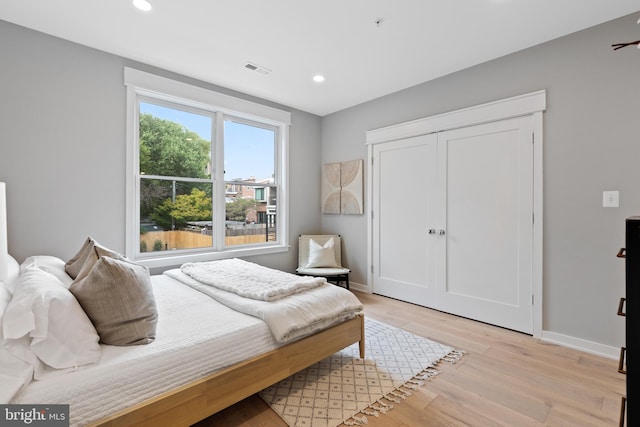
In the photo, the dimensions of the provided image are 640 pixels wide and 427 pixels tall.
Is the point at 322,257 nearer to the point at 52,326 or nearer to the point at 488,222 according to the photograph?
the point at 488,222

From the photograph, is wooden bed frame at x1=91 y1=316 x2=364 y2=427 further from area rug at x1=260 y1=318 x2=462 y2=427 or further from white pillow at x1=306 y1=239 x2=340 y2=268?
white pillow at x1=306 y1=239 x2=340 y2=268

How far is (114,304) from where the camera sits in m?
1.41

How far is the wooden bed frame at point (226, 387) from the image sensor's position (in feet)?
4.08

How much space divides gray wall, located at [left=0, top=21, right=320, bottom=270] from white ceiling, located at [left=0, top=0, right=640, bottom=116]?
0.20 m

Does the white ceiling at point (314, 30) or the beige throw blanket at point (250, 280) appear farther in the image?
the white ceiling at point (314, 30)

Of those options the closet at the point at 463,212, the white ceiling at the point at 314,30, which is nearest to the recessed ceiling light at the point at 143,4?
the white ceiling at the point at 314,30

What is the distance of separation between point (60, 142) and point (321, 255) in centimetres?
295

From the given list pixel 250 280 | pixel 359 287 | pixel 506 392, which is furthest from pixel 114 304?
pixel 359 287

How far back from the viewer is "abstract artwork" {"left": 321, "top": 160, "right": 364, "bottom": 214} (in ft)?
13.6

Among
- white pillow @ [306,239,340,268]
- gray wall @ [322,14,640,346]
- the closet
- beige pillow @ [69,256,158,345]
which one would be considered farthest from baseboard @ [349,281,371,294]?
beige pillow @ [69,256,158,345]

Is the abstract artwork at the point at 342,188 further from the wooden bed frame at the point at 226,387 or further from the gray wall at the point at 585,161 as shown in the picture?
the wooden bed frame at the point at 226,387

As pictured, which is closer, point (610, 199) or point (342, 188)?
point (610, 199)

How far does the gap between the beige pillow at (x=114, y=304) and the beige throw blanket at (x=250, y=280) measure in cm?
68

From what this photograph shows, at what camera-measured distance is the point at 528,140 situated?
270 cm
